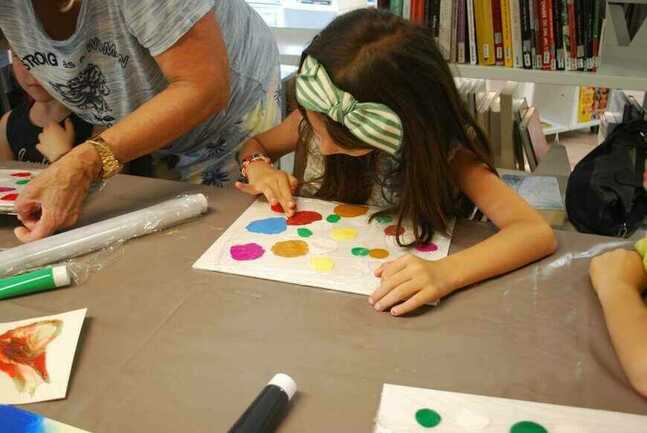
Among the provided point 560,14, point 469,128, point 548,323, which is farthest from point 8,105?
point 548,323

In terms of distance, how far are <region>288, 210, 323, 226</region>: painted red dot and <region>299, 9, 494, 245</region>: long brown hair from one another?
5.0 inches

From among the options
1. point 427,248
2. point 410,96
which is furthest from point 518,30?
point 427,248

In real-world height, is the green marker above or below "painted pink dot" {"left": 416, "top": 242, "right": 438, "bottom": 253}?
above

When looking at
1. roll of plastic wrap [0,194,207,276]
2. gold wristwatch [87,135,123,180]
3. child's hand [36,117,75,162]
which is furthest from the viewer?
child's hand [36,117,75,162]

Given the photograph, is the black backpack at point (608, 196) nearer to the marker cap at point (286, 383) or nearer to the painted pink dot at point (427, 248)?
the painted pink dot at point (427, 248)

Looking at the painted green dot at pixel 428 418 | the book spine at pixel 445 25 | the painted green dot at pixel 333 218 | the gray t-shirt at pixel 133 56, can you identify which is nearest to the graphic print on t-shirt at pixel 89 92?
the gray t-shirt at pixel 133 56

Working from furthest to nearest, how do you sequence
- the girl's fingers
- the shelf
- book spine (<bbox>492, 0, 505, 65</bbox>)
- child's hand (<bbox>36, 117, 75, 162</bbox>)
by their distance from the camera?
1. book spine (<bbox>492, 0, 505, 65</bbox>)
2. the shelf
3. child's hand (<bbox>36, 117, 75, 162</bbox>)
4. the girl's fingers

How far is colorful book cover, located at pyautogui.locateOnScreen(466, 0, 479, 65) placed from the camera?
5.65 feet

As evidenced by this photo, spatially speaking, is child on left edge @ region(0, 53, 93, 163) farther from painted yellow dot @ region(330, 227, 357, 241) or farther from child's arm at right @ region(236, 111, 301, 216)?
painted yellow dot @ region(330, 227, 357, 241)

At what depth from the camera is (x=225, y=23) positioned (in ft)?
3.74

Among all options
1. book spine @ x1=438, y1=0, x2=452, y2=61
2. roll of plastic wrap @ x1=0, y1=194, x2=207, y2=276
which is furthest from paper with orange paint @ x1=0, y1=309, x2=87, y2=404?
book spine @ x1=438, y1=0, x2=452, y2=61

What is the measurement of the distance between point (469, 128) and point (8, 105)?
66.4 inches

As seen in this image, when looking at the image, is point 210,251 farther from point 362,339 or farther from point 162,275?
point 362,339

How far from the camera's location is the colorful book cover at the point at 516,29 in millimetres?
1685
